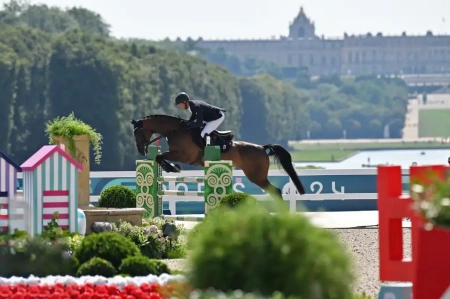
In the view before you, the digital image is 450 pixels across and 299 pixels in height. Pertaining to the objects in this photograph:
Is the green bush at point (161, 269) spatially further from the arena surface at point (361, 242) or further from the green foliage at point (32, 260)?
the green foliage at point (32, 260)

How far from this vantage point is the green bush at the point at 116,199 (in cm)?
1769

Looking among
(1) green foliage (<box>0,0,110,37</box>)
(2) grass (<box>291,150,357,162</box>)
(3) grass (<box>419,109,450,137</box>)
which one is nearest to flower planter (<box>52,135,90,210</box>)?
(1) green foliage (<box>0,0,110,37</box>)

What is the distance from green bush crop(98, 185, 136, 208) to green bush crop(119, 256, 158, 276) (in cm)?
764

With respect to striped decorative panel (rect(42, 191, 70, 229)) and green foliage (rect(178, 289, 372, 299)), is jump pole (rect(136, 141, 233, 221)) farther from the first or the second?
green foliage (rect(178, 289, 372, 299))

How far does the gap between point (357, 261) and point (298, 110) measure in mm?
139146

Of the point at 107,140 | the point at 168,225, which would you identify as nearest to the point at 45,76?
the point at 107,140

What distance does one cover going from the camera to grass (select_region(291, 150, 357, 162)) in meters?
126

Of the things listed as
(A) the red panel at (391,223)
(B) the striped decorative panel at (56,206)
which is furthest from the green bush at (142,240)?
(A) the red panel at (391,223)

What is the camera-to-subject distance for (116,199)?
1773 cm

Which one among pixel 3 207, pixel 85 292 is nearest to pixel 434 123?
pixel 3 207

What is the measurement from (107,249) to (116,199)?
24.9 ft

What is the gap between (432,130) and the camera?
17238 centimetres

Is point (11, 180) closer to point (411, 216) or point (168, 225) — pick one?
point (168, 225)

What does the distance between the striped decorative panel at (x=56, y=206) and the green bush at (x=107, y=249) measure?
5.10ft
